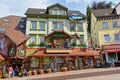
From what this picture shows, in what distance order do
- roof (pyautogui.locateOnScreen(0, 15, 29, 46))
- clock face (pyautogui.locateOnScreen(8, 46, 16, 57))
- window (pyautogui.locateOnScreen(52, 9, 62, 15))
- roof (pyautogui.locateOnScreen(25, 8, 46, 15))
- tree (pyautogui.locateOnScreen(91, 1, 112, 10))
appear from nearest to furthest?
clock face (pyautogui.locateOnScreen(8, 46, 16, 57)) < roof (pyautogui.locateOnScreen(0, 15, 29, 46)) < roof (pyautogui.locateOnScreen(25, 8, 46, 15)) < window (pyautogui.locateOnScreen(52, 9, 62, 15)) < tree (pyautogui.locateOnScreen(91, 1, 112, 10))

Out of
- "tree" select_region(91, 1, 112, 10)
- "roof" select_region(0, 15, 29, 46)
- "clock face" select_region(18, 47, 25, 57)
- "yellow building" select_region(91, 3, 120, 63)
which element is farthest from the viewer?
"tree" select_region(91, 1, 112, 10)

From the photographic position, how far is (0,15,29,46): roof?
1242 inches

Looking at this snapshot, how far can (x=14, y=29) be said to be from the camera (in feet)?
113

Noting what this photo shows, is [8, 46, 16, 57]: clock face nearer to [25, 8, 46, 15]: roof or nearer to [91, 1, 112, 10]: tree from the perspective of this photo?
[25, 8, 46, 15]: roof

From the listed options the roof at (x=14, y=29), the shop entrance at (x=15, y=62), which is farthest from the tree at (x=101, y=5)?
the shop entrance at (x=15, y=62)

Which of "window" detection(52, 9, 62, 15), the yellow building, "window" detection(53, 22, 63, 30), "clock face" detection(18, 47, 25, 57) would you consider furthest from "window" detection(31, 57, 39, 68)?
the yellow building

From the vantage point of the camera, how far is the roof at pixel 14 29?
31.6 metres

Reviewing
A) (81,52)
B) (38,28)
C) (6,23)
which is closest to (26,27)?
(38,28)

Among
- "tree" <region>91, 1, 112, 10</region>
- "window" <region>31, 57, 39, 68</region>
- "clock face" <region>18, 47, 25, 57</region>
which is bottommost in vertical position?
"window" <region>31, 57, 39, 68</region>

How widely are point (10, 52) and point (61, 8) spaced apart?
1253cm

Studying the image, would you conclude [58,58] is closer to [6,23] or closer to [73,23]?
[73,23]

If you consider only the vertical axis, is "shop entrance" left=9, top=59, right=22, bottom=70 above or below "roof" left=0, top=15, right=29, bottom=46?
below

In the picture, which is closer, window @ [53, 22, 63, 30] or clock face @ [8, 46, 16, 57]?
clock face @ [8, 46, 16, 57]

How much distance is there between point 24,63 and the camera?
31.3 m
